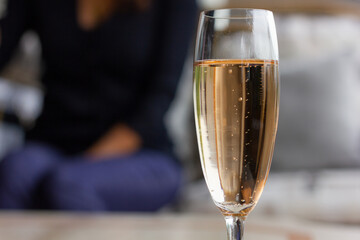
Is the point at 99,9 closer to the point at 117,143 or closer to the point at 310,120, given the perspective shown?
the point at 117,143

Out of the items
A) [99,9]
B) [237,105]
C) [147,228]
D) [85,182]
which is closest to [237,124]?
[237,105]

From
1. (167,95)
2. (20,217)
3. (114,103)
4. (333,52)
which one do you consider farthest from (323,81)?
(20,217)

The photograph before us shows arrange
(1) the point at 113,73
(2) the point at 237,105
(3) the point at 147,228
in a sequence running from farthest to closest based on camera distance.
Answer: (1) the point at 113,73 → (3) the point at 147,228 → (2) the point at 237,105

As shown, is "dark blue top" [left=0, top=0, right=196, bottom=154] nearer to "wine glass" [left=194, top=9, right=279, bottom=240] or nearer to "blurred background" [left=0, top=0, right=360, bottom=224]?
"blurred background" [left=0, top=0, right=360, bottom=224]

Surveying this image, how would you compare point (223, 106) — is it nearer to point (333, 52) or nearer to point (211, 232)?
point (211, 232)

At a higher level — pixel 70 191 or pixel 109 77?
A: pixel 109 77

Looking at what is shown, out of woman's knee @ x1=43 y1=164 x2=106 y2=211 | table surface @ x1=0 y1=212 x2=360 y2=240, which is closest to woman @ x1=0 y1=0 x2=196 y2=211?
woman's knee @ x1=43 y1=164 x2=106 y2=211

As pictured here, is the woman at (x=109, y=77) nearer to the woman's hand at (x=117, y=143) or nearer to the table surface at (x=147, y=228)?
the woman's hand at (x=117, y=143)
